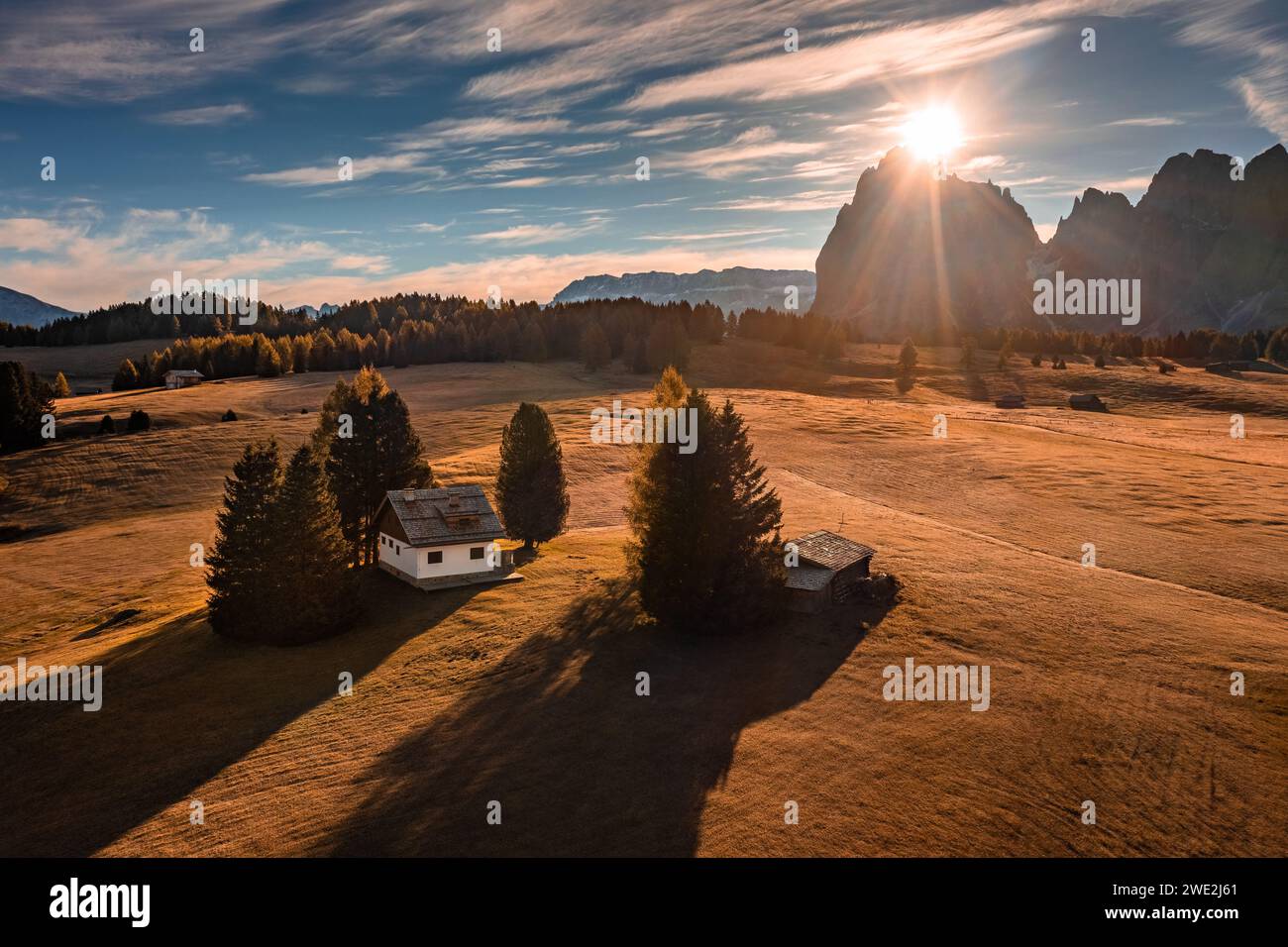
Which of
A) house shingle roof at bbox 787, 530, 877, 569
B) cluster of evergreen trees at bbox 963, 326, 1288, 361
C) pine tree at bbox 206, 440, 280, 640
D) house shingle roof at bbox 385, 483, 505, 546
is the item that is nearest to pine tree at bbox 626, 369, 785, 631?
house shingle roof at bbox 787, 530, 877, 569

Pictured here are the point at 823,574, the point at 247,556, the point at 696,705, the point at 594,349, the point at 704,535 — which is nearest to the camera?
the point at 696,705

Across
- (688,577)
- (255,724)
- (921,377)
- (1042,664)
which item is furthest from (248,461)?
(921,377)

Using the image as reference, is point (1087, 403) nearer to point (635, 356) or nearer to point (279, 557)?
point (635, 356)

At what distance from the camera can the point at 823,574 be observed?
1463 inches

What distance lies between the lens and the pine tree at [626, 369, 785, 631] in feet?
115

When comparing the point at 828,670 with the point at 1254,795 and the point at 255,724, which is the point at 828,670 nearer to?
the point at 1254,795

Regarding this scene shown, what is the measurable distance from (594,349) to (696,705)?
118m

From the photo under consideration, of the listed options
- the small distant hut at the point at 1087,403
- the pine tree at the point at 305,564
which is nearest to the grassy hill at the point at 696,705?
the pine tree at the point at 305,564

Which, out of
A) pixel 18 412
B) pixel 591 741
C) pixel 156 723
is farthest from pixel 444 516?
pixel 18 412

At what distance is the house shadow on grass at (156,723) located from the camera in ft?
71.5

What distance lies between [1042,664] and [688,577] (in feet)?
50.7

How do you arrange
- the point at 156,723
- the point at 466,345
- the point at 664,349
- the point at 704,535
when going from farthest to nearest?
the point at 466,345 → the point at 664,349 → the point at 704,535 → the point at 156,723

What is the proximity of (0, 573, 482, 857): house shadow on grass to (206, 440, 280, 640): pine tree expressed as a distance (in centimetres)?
123

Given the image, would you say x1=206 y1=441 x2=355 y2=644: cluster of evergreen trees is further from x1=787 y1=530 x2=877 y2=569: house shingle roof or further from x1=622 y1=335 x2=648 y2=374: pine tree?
x1=622 y1=335 x2=648 y2=374: pine tree
